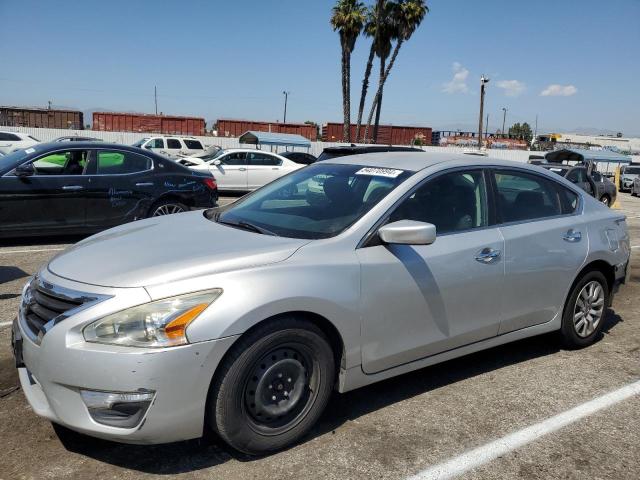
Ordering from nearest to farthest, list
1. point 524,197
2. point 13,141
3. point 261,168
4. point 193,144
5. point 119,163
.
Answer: point 524,197 < point 119,163 < point 261,168 < point 13,141 < point 193,144

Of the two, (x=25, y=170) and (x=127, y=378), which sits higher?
(x=25, y=170)

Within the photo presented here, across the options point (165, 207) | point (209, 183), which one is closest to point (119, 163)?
point (165, 207)

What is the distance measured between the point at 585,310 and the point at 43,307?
3.91 metres

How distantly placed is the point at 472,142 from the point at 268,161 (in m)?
43.1

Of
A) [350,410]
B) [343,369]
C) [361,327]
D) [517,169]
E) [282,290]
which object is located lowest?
[350,410]

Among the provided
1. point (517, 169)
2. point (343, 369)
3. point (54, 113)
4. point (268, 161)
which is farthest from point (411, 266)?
point (54, 113)

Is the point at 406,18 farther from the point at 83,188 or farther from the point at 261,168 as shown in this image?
the point at 83,188

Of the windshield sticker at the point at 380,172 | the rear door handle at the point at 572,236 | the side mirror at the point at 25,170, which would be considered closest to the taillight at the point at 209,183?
the side mirror at the point at 25,170

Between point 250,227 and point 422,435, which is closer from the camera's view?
point 422,435

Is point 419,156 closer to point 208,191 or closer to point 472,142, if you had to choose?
point 208,191

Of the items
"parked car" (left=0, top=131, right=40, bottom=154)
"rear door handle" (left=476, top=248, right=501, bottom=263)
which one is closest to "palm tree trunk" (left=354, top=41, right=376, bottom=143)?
"parked car" (left=0, top=131, right=40, bottom=154)

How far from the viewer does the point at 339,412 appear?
346 cm

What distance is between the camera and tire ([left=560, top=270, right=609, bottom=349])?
445 cm

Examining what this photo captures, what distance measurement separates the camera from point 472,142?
56.9 m
